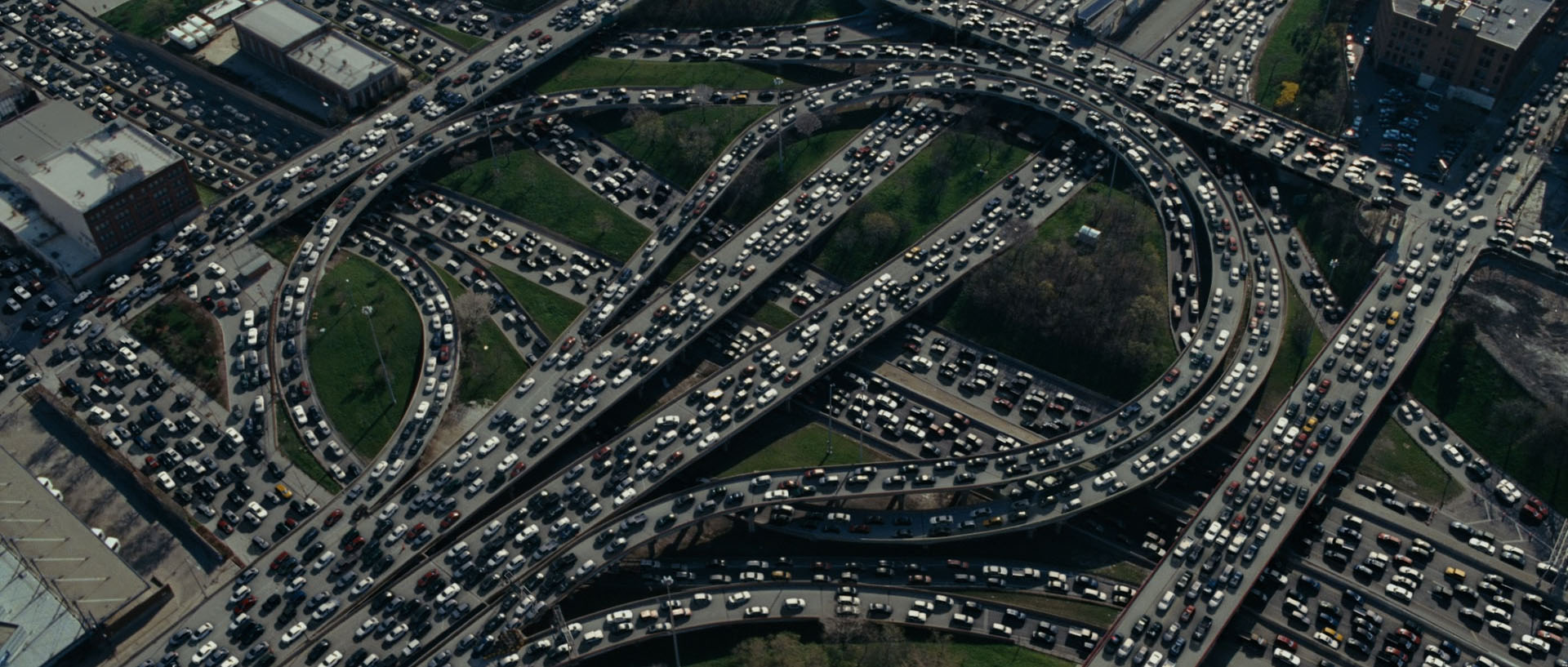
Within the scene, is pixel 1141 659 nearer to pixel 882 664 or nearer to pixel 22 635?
pixel 882 664

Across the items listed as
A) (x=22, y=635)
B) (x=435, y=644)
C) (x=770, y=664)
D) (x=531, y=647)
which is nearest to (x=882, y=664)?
(x=770, y=664)

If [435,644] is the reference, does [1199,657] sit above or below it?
above

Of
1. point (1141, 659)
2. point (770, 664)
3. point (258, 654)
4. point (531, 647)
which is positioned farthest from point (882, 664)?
point (258, 654)

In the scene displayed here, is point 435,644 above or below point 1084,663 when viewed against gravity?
below

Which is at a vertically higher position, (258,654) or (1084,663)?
(1084,663)

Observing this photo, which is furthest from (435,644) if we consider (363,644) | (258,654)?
(258,654)

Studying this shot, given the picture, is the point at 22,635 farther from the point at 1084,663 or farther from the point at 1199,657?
the point at 1199,657

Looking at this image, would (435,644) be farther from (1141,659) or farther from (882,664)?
(1141,659)
